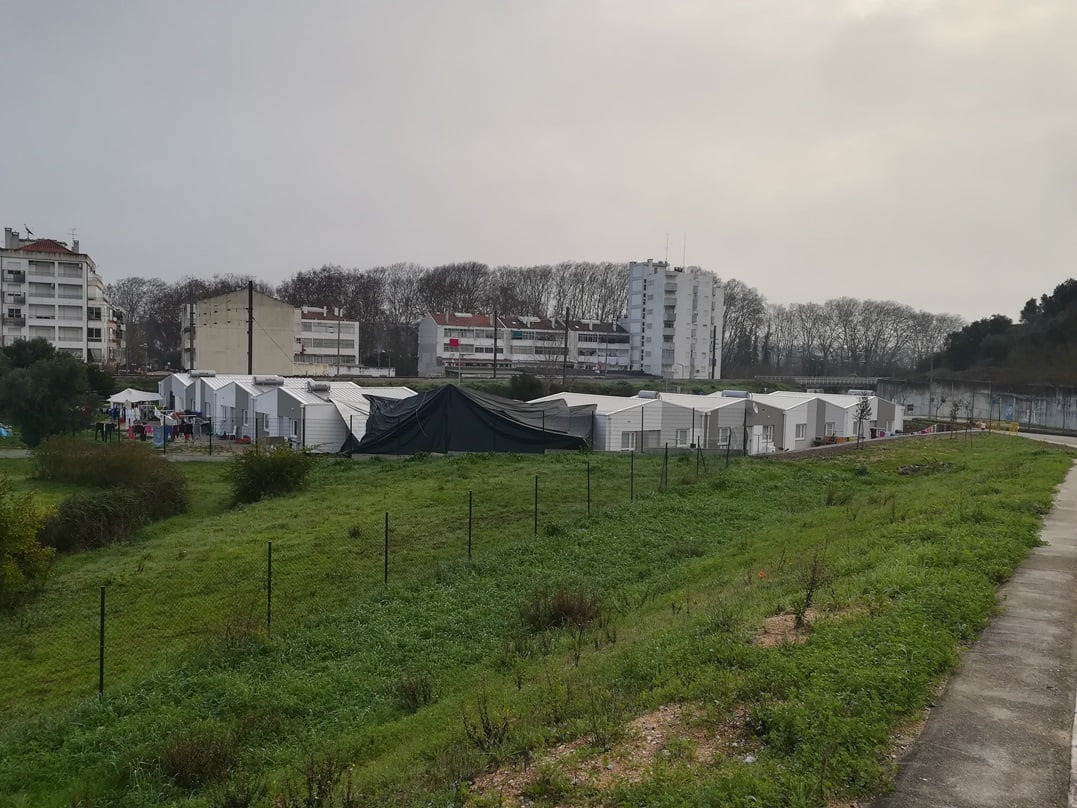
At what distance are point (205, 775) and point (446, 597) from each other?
5.27m

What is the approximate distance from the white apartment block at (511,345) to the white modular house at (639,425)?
5197 cm

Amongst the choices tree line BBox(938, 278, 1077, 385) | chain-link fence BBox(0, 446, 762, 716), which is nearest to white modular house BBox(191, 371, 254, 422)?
chain-link fence BBox(0, 446, 762, 716)

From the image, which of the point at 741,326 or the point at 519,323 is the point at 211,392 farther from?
the point at 741,326

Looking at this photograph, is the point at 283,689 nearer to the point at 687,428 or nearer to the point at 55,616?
the point at 55,616

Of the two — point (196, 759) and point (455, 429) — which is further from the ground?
point (455, 429)

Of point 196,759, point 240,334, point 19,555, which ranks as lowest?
point 196,759

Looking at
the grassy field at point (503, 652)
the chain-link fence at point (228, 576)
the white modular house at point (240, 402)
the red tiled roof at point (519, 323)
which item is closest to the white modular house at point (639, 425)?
the chain-link fence at point (228, 576)

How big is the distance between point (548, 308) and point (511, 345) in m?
24.5

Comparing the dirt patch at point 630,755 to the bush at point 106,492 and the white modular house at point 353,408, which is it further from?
the white modular house at point 353,408

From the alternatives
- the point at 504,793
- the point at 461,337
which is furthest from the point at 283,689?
the point at 461,337

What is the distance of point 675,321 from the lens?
102m

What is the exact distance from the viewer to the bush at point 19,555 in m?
12.6

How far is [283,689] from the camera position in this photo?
8828 mm

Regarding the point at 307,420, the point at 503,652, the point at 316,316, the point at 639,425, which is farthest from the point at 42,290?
the point at 503,652
